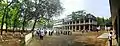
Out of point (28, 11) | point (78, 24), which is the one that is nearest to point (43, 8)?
point (28, 11)

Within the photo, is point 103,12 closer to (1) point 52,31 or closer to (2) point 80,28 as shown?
(2) point 80,28

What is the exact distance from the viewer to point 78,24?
287 cm

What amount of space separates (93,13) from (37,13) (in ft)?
2.47

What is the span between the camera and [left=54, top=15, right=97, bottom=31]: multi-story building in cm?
285

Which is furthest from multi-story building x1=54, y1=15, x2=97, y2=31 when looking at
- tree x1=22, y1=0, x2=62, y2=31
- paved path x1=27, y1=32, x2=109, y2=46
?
tree x1=22, y1=0, x2=62, y2=31

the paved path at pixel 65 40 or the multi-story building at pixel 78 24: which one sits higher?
the multi-story building at pixel 78 24

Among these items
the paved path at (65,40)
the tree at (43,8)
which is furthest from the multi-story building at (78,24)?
the tree at (43,8)

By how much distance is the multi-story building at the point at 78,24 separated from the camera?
9.34 ft

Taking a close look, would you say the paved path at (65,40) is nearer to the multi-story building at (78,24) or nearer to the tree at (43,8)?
the multi-story building at (78,24)

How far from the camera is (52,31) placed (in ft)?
9.43

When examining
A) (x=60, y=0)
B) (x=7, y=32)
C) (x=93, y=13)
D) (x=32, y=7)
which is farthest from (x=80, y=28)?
(x=7, y=32)

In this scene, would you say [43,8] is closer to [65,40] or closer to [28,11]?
[28,11]

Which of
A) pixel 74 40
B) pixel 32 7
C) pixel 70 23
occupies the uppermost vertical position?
pixel 32 7

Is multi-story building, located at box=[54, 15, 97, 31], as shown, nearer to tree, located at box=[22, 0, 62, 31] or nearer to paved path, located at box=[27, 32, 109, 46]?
paved path, located at box=[27, 32, 109, 46]
